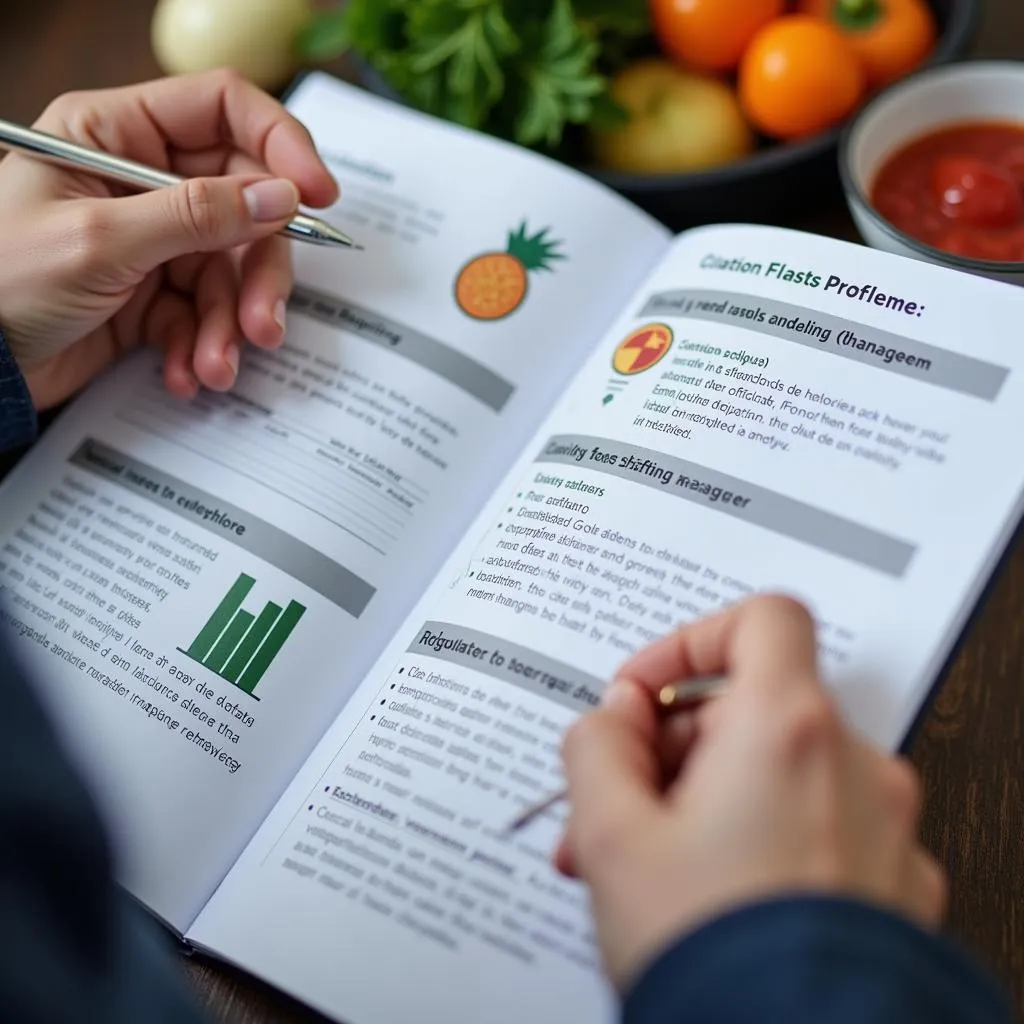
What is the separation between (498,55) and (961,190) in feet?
0.98

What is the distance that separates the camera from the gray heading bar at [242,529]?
1.94 ft

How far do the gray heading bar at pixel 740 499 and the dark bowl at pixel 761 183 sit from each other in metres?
0.21

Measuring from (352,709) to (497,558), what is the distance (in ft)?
0.33

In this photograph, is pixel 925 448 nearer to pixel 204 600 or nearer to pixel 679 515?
pixel 679 515

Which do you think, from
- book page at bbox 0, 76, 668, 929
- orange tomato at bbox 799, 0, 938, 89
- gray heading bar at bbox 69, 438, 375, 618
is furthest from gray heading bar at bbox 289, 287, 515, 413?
orange tomato at bbox 799, 0, 938, 89

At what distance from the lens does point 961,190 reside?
69cm

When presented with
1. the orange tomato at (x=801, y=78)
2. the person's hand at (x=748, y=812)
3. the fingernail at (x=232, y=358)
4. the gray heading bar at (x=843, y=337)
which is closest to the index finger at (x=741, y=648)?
the person's hand at (x=748, y=812)

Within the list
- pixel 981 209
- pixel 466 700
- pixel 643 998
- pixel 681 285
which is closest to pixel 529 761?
pixel 466 700

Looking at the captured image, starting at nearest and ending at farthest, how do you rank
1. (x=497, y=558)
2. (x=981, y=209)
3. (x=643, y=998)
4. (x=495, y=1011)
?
1. (x=643, y=998)
2. (x=495, y=1011)
3. (x=497, y=558)
4. (x=981, y=209)

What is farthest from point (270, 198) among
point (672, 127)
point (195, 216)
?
point (672, 127)

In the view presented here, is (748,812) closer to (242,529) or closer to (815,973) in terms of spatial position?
(815,973)

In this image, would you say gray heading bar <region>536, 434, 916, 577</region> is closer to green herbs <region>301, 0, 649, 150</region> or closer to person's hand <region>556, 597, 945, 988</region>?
person's hand <region>556, 597, 945, 988</region>

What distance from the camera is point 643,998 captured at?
35cm

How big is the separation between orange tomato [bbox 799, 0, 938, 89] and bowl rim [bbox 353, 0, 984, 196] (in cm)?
2
